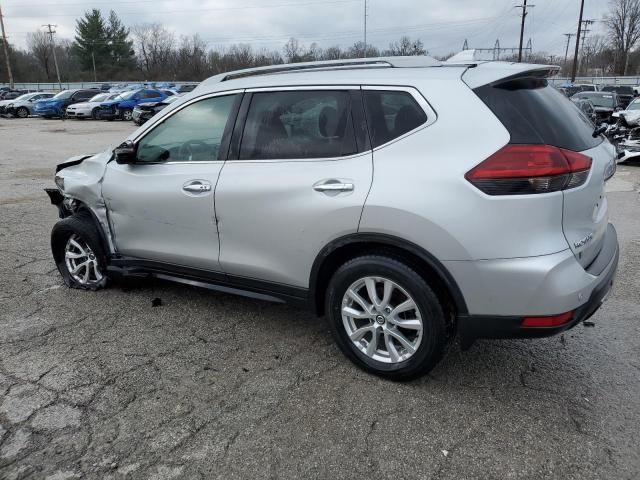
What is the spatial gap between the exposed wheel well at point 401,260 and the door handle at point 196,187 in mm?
985

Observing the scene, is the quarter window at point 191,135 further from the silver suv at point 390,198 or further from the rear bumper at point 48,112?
the rear bumper at point 48,112

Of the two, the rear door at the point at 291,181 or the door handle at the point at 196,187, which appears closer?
the rear door at the point at 291,181

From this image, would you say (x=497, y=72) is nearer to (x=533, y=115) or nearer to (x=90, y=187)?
(x=533, y=115)

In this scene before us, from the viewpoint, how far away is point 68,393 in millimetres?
3115

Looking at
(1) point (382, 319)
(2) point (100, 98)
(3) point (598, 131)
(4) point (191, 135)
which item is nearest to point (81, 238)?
(4) point (191, 135)

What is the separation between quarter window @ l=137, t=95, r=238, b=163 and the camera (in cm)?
368

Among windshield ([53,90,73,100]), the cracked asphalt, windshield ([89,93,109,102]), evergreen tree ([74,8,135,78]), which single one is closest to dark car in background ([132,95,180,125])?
windshield ([89,93,109,102])

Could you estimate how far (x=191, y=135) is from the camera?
3.87 metres

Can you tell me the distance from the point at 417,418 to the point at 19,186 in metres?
9.78

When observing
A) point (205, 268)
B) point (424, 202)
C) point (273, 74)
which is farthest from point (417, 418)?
point (273, 74)

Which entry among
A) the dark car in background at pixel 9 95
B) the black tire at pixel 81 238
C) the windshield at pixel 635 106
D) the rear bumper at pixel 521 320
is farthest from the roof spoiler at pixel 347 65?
the dark car in background at pixel 9 95

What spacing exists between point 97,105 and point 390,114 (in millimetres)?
29640

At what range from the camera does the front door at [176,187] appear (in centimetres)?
364

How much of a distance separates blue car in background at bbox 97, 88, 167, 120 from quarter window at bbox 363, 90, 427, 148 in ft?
90.7
